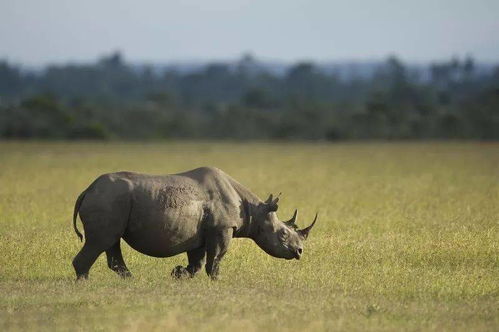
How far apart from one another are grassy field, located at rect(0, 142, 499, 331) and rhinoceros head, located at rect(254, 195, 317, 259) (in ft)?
0.94

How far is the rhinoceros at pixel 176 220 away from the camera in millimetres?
13141

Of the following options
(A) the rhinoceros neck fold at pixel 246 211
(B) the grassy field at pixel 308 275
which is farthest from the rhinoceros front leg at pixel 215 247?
(A) the rhinoceros neck fold at pixel 246 211

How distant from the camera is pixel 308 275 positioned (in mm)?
14039

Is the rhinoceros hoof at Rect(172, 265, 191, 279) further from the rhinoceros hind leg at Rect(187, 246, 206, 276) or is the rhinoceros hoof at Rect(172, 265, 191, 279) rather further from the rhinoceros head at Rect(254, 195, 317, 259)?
the rhinoceros head at Rect(254, 195, 317, 259)

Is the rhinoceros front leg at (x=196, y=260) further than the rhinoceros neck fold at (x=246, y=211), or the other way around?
the rhinoceros neck fold at (x=246, y=211)

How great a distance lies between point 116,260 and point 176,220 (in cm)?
95

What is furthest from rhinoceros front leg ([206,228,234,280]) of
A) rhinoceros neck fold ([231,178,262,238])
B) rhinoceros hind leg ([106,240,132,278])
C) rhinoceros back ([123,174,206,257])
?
rhinoceros hind leg ([106,240,132,278])

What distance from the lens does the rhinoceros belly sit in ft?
43.8

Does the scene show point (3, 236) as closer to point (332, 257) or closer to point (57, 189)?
point (332, 257)

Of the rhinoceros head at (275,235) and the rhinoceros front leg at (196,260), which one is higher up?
the rhinoceros head at (275,235)

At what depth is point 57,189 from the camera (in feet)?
99.0

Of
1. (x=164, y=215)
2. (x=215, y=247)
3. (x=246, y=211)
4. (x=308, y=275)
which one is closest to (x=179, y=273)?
(x=215, y=247)

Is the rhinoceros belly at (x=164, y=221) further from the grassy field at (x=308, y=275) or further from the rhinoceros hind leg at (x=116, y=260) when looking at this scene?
the grassy field at (x=308, y=275)

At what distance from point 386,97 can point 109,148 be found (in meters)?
59.4
